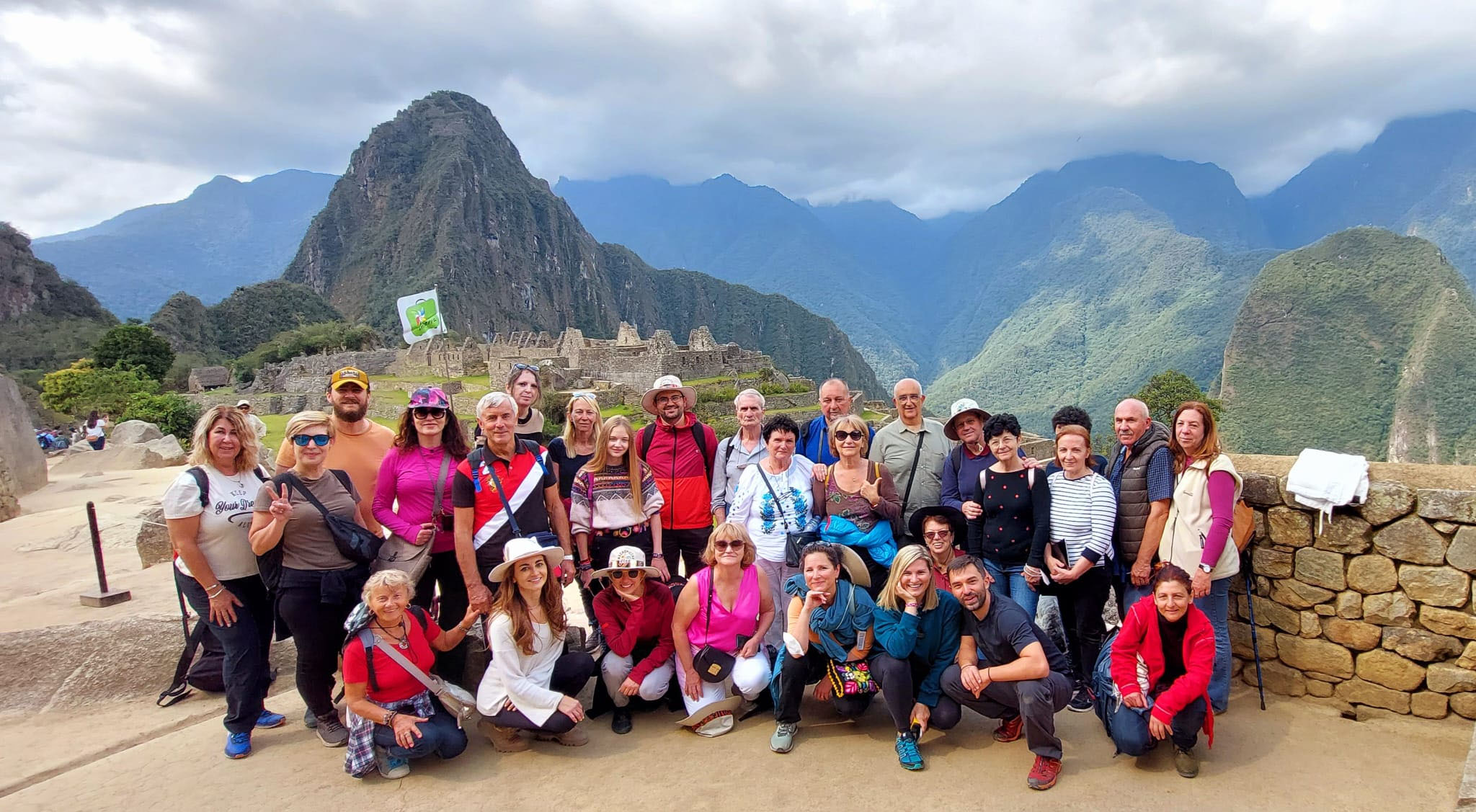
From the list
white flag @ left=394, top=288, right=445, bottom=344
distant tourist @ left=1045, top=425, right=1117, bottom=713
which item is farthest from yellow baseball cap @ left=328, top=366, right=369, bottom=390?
white flag @ left=394, top=288, right=445, bottom=344

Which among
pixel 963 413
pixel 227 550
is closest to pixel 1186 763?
pixel 963 413

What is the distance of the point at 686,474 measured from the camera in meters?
4.71

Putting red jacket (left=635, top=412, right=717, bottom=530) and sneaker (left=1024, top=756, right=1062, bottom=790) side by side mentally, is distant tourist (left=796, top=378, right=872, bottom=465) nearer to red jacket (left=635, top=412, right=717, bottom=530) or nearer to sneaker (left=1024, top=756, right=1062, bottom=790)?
red jacket (left=635, top=412, right=717, bottom=530)

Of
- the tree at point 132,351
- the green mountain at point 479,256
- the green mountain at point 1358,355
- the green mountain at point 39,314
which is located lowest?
the green mountain at point 1358,355

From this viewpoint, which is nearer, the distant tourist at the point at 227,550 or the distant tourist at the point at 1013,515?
the distant tourist at the point at 227,550

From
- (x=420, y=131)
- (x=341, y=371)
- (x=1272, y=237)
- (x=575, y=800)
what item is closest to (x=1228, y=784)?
(x=575, y=800)

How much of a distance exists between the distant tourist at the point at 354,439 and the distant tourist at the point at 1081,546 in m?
3.81

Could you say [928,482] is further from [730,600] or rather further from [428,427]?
[428,427]

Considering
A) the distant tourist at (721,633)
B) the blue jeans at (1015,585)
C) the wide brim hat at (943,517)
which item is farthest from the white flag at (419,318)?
the blue jeans at (1015,585)

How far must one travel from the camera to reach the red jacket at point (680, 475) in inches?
184

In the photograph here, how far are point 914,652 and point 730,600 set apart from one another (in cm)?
101

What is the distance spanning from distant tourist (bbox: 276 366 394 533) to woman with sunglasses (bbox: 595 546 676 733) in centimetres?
138

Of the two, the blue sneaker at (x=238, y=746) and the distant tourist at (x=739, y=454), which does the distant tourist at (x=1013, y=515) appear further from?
the blue sneaker at (x=238, y=746)

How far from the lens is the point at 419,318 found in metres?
46.3
